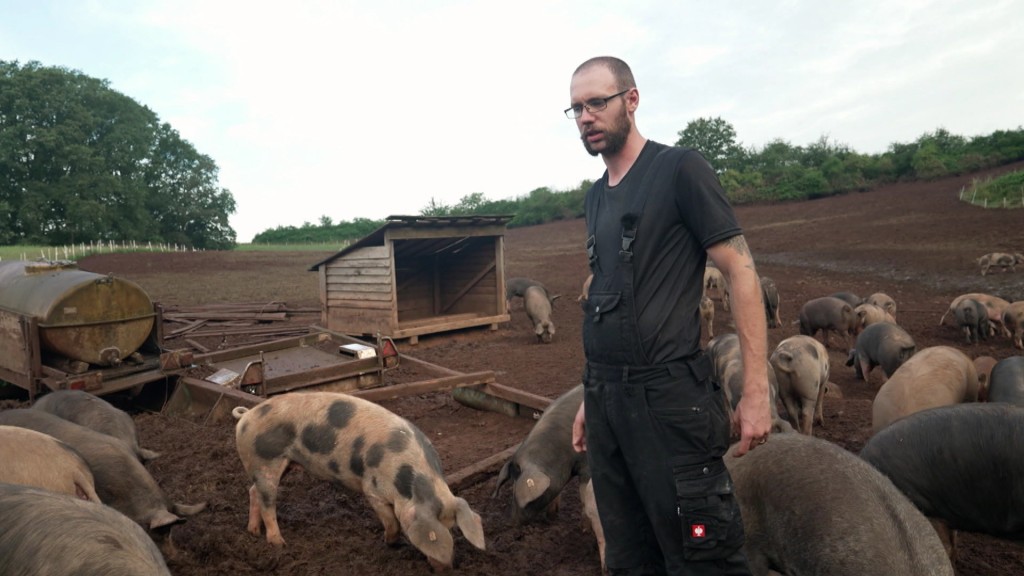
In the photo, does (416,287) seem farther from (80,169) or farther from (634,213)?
(80,169)

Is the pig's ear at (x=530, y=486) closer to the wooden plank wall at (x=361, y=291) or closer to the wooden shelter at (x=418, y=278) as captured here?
the wooden shelter at (x=418, y=278)

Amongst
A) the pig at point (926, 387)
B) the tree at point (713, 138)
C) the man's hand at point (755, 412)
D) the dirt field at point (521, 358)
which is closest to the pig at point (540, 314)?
the dirt field at point (521, 358)

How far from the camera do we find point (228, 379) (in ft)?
25.1

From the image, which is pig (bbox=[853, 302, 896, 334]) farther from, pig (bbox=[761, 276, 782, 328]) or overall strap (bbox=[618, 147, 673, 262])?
overall strap (bbox=[618, 147, 673, 262])

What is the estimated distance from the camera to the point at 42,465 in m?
3.82

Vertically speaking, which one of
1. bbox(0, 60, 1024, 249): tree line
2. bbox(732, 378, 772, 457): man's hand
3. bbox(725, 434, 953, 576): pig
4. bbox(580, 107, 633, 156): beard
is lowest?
bbox(725, 434, 953, 576): pig

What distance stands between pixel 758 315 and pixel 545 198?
156ft

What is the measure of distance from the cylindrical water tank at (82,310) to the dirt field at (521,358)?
1126 millimetres

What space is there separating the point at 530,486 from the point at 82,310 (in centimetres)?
600

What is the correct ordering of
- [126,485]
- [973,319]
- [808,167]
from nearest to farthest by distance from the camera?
[126,485] → [973,319] → [808,167]

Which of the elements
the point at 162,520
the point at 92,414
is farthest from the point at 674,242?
the point at 92,414

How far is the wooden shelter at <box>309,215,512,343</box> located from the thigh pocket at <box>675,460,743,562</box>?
10.1 m

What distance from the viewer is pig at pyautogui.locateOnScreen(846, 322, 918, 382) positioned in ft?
29.6

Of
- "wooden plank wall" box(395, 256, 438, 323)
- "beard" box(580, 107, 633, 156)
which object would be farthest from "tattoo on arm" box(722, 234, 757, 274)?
"wooden plank wall" box(395, 256, 438, 323)
